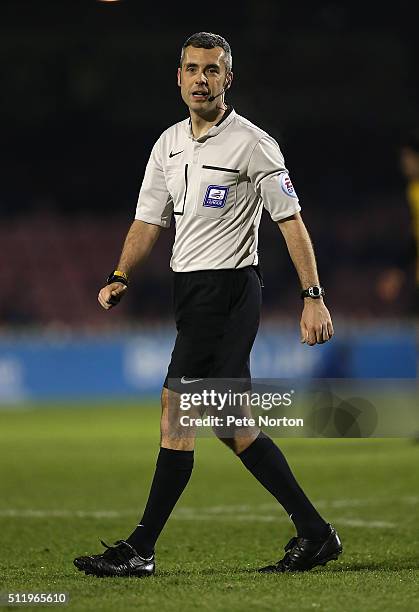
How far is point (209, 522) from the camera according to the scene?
7.21 meters

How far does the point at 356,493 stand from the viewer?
27.6ft

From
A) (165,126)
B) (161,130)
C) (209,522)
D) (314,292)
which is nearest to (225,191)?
(314,292)

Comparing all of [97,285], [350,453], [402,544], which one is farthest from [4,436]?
[97,285]

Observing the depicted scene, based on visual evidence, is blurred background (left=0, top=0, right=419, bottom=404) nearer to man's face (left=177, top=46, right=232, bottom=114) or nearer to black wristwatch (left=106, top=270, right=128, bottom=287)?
black wristwatch (left=106, top=270, right=128, bottom=287)

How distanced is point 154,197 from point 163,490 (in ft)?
4.02

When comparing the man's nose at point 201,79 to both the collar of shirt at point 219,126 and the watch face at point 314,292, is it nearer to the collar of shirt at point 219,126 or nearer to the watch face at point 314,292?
the collar of shirt at point 219,126

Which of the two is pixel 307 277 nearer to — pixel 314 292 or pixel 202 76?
pixel 314 292

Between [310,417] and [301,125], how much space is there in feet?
80.6

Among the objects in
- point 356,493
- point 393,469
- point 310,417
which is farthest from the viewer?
point 393,469

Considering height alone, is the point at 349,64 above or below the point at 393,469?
above

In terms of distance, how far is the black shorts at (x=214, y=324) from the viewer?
5.20 metres

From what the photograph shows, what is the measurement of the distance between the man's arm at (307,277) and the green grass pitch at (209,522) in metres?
0.94

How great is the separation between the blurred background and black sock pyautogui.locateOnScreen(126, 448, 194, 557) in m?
17.3

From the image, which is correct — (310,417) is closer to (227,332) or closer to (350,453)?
(227,332)
